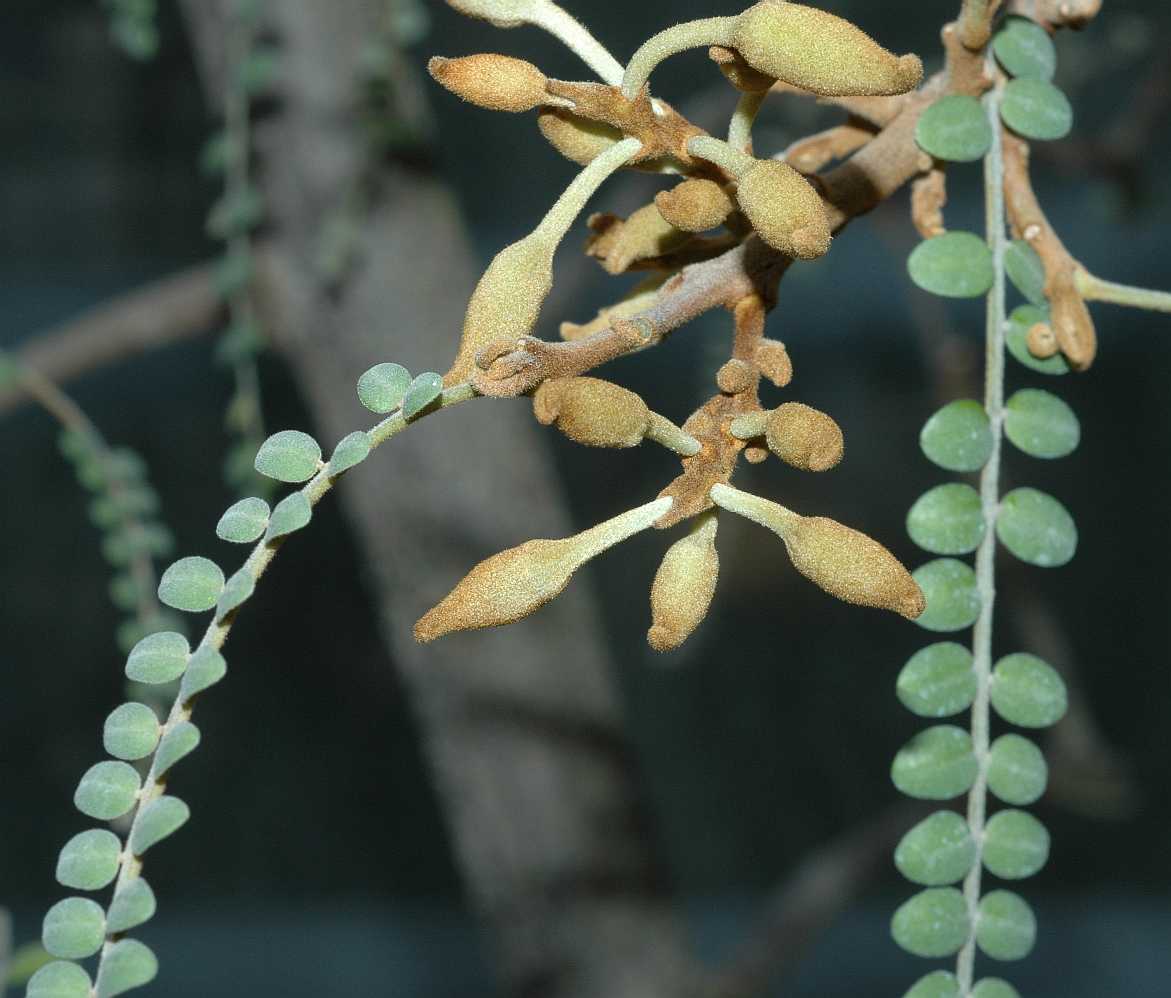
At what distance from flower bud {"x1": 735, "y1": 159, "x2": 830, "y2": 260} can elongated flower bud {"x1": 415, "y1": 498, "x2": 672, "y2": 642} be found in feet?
0.14

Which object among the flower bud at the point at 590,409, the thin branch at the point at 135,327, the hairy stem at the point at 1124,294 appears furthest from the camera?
the thin branch at the point at 135,327

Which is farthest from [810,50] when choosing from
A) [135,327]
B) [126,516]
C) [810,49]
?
[135,327]

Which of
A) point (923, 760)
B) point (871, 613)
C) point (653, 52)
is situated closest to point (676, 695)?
point (871, 613)

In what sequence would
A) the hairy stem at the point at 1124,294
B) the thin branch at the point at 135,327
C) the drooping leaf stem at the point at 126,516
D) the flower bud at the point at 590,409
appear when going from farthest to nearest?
the thin branch at the point at 135,327, the drooping leaf stem at the point at 126,516, the hairy stem at the point at 1124,294, the flower bud at the point at 590,409

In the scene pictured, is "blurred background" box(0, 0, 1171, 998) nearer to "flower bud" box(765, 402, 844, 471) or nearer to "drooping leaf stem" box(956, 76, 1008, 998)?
"drooping leaf stem" box(956, 76, 1008, 998)

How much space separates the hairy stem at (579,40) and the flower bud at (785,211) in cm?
4

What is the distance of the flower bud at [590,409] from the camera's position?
0.20 m

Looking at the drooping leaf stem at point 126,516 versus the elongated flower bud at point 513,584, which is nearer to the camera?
the elongated flower bud at point 513,584

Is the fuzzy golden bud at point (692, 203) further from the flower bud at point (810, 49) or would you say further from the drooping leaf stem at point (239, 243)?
the drooping leaf stem at point (239, 243)

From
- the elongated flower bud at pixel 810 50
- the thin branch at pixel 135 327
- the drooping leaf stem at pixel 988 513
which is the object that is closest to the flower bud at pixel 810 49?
the elongated flower bud at pixel 810 50

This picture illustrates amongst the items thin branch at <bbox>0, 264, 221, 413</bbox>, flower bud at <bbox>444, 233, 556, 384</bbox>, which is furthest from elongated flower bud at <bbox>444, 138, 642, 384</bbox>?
thin branch at <bbox>0, 264, 221, 413</bbox>

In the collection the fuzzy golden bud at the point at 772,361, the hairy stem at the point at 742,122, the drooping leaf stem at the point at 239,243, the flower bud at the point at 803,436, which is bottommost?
the flower bud at the point at 803,436

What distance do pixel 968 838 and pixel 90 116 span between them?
4.04 feet

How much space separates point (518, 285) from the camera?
0.21m
